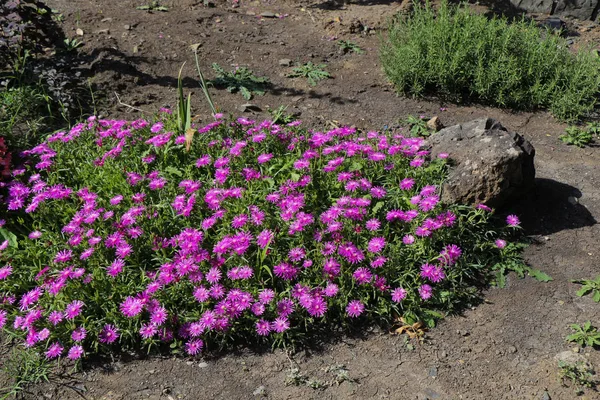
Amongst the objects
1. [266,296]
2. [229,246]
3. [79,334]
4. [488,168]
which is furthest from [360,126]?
[79,334]

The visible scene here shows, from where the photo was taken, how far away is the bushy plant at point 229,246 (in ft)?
9.93

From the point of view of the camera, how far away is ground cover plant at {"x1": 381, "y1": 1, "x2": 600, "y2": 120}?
17.6ft

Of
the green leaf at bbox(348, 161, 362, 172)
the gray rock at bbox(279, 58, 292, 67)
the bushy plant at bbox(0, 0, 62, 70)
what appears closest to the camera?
the green leaf at bbox(348, 161, 362, 172)

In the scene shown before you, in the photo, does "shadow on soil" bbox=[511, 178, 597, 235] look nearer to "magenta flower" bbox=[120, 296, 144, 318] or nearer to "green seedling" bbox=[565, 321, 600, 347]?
"green seedling" bbox=[565, 321, 600, 347]

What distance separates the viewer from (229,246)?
3139 millimetres

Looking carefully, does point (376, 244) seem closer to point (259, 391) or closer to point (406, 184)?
point (406, 184)

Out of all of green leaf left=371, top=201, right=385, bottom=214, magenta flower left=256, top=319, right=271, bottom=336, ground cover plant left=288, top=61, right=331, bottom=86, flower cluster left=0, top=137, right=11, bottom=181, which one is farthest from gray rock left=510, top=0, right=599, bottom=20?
flower cluster left=0, top=137, right=11, bottom=181

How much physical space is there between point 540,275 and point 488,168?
73 centimetres

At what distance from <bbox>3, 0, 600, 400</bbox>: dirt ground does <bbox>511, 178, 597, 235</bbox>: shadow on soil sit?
1 cm

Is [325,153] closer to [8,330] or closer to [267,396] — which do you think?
[267,396]

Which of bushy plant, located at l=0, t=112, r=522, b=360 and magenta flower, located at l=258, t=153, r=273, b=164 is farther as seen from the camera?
magenta flower, located at l=258, t=153, r=273, b=164

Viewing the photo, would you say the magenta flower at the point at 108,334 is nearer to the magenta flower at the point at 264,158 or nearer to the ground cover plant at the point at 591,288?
the magenta flower at the point at 264,158

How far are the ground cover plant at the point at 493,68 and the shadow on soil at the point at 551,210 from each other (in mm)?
1433

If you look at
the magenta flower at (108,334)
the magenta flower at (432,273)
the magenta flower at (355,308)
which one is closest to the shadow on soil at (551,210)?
the magenta flower at (432,273)
